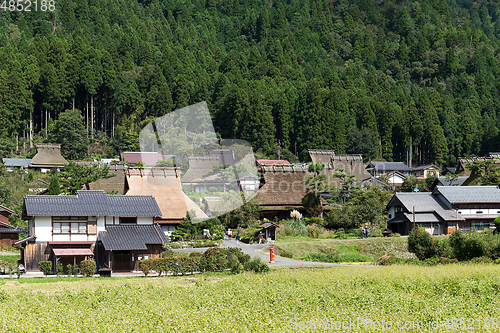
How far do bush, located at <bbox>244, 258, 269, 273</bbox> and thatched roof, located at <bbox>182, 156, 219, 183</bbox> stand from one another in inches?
878

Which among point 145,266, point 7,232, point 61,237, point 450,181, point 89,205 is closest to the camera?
point 145,266

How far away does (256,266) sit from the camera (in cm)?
2173

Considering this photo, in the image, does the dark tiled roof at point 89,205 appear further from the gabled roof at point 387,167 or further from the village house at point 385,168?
the gabled roof at point 387,167

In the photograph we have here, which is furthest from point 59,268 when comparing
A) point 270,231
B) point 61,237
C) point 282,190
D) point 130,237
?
point 282,190

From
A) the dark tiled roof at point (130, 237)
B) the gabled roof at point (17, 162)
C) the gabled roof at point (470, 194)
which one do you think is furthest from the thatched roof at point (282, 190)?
the gabled roof at point (17, 162)

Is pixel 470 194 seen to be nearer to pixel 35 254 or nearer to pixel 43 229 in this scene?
pixel 43 229

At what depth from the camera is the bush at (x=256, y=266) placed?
21.5m

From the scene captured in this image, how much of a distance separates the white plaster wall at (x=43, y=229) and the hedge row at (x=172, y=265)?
5.35m

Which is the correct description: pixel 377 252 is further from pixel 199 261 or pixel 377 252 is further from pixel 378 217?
pixel 199 261

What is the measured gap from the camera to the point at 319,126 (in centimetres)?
5966

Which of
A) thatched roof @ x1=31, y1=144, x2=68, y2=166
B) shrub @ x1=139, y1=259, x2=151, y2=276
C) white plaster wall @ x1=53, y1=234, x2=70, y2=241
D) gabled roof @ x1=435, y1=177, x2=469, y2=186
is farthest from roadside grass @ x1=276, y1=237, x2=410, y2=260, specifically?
thatched roof @ x1=31, y1=144, x2=68, y2=166

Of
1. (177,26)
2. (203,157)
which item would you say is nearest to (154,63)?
(177,26)

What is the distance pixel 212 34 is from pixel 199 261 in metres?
82.0

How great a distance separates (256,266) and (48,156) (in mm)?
32510
